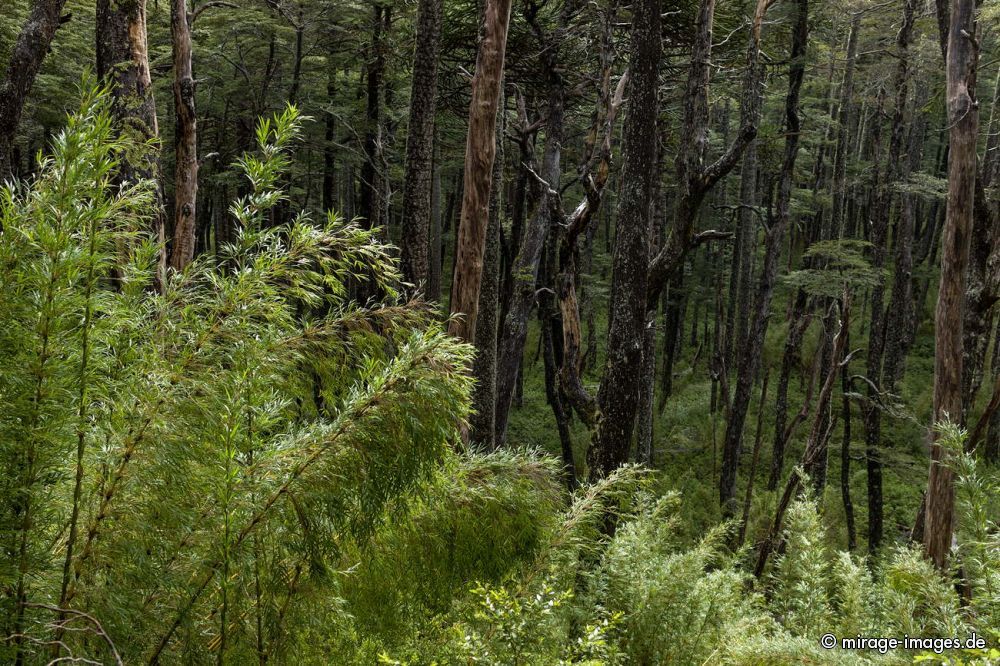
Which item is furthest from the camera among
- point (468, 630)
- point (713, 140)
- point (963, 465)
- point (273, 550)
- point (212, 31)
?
A: point (713, 140)

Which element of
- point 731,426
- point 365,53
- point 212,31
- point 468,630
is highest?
point 212,31

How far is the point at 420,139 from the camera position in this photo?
7.20m

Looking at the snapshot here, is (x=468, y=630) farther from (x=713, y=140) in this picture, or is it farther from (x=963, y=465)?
(x=713, y=140)

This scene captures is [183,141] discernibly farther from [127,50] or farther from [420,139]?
[420,139]

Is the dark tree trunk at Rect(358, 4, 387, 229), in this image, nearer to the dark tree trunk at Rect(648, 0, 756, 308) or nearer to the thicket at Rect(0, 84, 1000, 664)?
the dark tree trunk at Rect(648, 0, 756, 308)

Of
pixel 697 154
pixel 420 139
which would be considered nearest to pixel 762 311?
pixel 697 154

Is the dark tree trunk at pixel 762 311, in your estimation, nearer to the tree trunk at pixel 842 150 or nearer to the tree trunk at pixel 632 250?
the tree trunk at pixel 842 150

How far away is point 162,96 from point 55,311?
2215cm

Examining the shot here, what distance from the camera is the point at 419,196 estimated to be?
7.25 metres

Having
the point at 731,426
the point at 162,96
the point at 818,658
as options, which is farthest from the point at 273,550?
the point at 162,96

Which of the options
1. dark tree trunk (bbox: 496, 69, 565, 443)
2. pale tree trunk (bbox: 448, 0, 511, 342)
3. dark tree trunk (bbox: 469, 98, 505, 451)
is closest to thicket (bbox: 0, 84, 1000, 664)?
pale tree trunk (bbox: 448, 0, 511, 342)

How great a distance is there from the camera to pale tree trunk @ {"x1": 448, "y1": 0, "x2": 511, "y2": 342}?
6.19m

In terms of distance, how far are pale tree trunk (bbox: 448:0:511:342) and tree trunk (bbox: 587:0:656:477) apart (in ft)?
3.91

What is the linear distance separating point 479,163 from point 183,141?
11.4 feet
